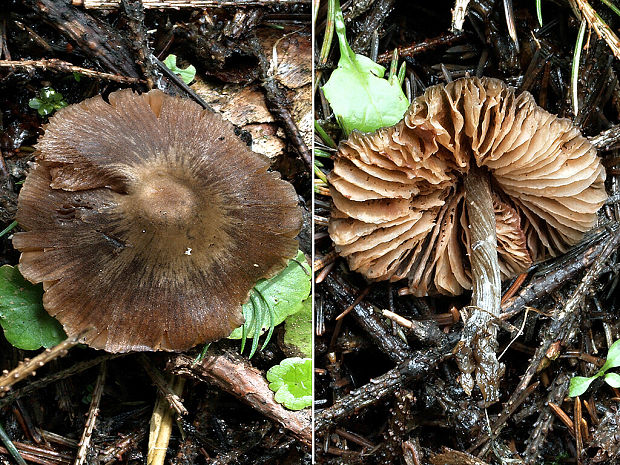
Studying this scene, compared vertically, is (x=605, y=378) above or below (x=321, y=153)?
below

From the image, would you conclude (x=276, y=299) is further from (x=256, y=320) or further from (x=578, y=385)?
(x=578, y=385)

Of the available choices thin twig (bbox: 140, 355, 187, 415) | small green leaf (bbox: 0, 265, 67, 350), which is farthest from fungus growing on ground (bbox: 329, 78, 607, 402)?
small green leaf (bbox: 0, 265, 67, 350)

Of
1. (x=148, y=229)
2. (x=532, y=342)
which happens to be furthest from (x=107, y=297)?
(x=532, y=342)

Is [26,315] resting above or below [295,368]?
above

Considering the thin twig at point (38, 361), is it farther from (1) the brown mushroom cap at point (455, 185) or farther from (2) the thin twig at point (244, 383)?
(1) the brown mushroom cap at point (455, 185)

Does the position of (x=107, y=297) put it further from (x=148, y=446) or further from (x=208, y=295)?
(x=148, y=446)

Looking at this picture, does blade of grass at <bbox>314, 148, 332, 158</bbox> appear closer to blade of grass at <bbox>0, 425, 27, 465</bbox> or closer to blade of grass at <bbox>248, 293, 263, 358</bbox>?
blade of grass at <bbox>248, 293, 263, 358</bbox>

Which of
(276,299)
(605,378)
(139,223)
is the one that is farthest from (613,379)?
(139,223)
